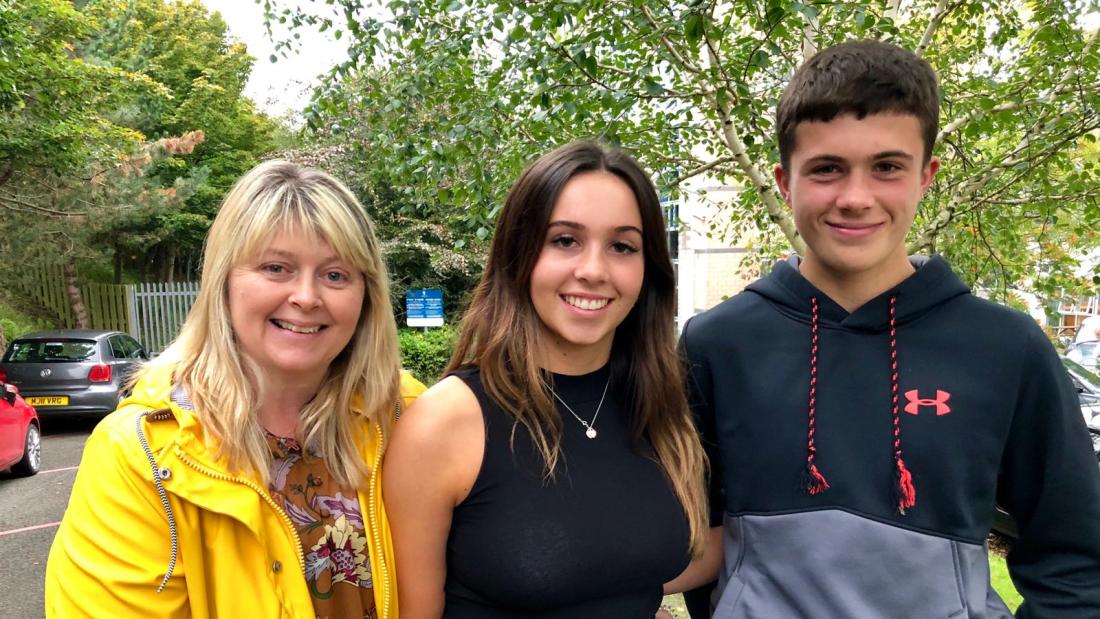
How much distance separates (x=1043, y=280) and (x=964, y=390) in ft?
11.2

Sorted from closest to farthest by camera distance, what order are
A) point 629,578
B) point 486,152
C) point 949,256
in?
point 629,578 < point 486,152 < point 949,256

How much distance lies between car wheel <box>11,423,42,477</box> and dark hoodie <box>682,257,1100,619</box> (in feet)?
28.5

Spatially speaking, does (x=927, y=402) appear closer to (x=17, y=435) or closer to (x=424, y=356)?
(x=17, y=435)

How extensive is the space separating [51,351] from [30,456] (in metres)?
2.54

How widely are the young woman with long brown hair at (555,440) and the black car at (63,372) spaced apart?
9.45 m

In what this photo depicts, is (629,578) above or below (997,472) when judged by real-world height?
below

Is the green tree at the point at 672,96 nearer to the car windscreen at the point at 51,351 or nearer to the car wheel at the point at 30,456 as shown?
the car wheel at the point at 30,456

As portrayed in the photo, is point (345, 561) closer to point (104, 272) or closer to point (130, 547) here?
point (130, 547)

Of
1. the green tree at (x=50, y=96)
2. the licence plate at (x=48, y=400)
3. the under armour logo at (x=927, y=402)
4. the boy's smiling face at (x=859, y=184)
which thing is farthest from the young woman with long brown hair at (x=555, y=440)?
the licence plate at (x=48, y=400)

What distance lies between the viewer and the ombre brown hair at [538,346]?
1.75 m

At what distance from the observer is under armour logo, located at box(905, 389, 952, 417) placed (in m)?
1.57

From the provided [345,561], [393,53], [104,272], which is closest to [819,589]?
[345,561]

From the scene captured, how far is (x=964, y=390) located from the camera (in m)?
1.56

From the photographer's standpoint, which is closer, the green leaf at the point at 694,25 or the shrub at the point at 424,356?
the green leaf at the point at 694,25
